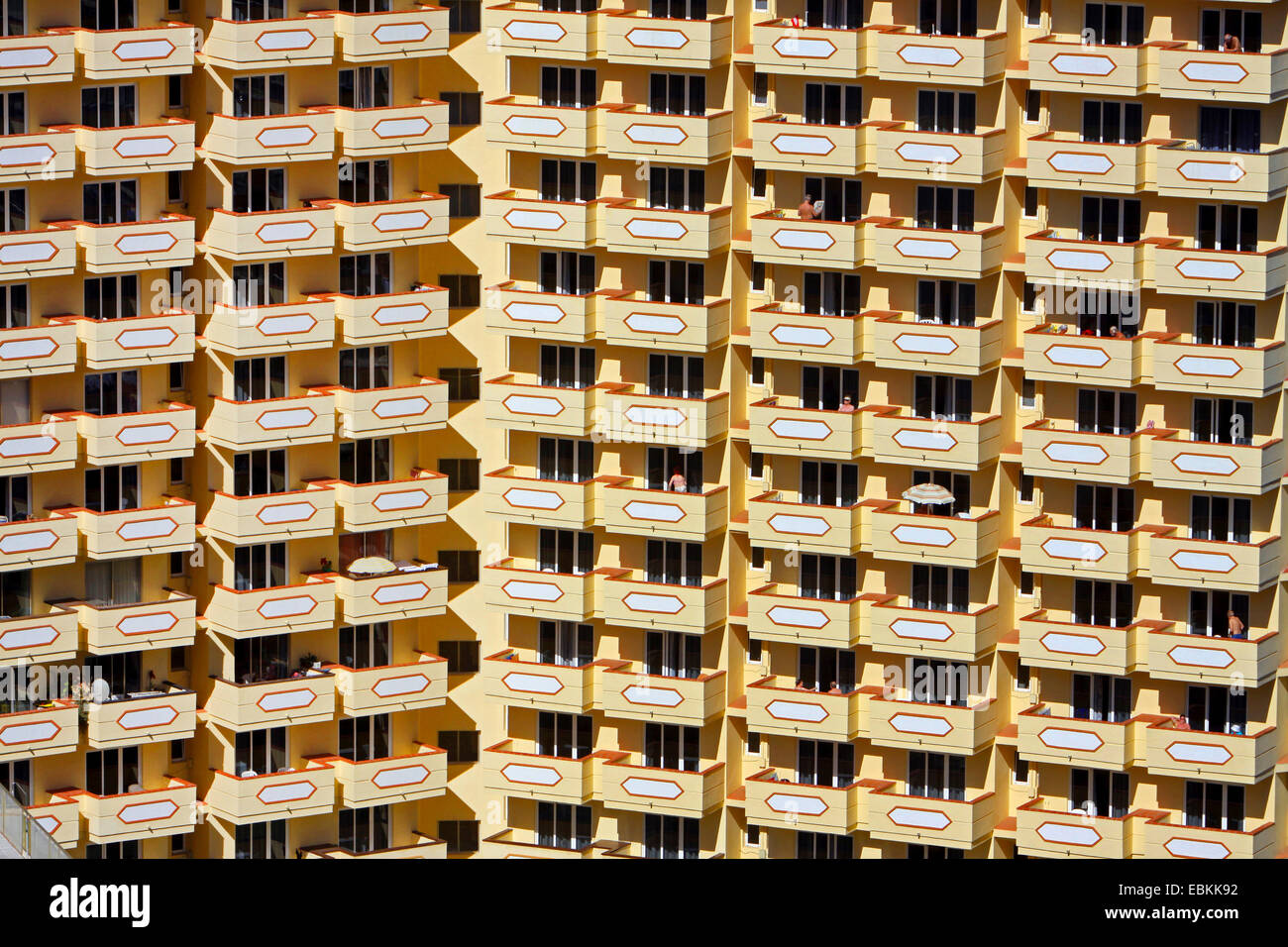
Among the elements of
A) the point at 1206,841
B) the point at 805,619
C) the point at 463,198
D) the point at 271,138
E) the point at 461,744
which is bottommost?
the point at 461,744

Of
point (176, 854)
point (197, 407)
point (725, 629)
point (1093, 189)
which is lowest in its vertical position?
point (176, 854)

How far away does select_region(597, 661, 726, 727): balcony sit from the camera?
141 metres

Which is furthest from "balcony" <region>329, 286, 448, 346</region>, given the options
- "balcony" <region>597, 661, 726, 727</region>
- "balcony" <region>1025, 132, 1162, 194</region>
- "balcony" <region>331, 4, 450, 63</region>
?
"balcony" <region>1025, 132, 1162, 194</region>

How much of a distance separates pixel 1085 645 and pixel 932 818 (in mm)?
9109

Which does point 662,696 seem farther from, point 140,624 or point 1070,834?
point 140,624

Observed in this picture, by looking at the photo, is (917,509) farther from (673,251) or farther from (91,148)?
(91,148)

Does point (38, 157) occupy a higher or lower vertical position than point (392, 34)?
lower

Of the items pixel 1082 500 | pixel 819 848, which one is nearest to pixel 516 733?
pixel 819 848

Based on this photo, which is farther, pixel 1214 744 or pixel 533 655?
pixel 533 655

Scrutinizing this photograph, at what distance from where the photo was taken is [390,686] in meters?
143

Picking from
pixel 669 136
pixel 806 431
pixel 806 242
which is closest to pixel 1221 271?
pixel 806 242

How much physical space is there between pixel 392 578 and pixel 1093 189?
1230 inches

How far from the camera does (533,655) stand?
14412 cm

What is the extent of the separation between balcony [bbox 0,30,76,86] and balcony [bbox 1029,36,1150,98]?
117 feet
